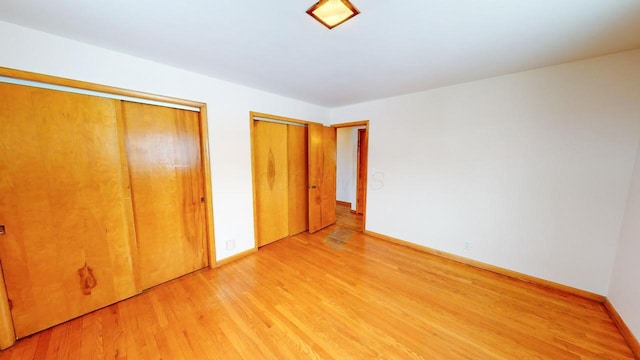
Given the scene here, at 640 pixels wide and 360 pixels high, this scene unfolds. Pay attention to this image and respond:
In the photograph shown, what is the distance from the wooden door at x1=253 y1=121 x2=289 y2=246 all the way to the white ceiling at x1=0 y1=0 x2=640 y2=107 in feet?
3.12

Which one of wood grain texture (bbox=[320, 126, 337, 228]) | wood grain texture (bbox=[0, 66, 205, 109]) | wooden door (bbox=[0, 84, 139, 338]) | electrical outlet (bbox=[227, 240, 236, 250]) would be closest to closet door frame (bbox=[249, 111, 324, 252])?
electrical outlet (bbox=[227, 240, 236, 250])

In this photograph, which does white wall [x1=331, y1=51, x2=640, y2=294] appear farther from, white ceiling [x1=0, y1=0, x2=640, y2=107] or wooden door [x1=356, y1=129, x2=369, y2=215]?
wooden door [x1=356, y1=129, x2=369, y2=215]

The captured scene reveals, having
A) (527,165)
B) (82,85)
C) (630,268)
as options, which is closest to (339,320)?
(630,268)

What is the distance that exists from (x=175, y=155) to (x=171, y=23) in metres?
1.26

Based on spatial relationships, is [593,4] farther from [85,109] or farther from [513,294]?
[85,109]

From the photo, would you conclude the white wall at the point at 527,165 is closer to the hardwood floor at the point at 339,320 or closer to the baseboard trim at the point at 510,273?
the baseboard trim at the point at 510,273

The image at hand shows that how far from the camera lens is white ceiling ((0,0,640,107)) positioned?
3.96ft

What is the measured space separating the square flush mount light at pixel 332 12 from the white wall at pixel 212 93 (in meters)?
1.64

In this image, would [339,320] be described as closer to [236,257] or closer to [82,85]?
[236,257]

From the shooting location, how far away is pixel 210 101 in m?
2.32

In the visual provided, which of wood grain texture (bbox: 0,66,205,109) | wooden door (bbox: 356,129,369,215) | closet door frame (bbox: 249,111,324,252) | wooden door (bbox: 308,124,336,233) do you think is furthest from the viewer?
wooden door (bbox: 356,129,369,215)

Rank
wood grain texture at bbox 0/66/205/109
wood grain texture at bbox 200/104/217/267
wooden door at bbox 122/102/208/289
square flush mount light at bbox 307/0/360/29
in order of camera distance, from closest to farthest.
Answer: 1. square flush mount light at bbox 307/0/360/29
2. wood grain texture at bbox 0/66/205/109
3. wooden door at bbox 122/102/208/289
4. wood grain texture at bbox 200/104/217/267

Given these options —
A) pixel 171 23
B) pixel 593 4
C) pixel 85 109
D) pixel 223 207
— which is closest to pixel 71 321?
pixel 223 207

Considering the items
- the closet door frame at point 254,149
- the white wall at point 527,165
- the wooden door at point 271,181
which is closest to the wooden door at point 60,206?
the closet door frame at point 254,149
